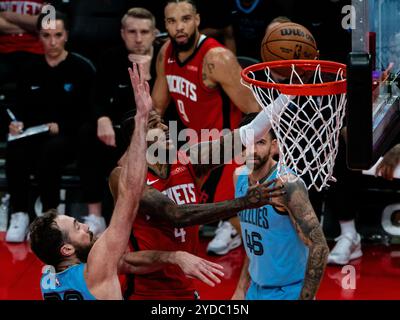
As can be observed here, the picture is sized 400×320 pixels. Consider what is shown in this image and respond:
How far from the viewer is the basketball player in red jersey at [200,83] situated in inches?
228

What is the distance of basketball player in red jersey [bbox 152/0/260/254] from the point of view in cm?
580

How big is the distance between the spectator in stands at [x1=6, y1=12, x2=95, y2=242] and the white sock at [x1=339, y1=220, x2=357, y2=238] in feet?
6.36

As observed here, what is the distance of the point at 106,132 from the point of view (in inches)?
239

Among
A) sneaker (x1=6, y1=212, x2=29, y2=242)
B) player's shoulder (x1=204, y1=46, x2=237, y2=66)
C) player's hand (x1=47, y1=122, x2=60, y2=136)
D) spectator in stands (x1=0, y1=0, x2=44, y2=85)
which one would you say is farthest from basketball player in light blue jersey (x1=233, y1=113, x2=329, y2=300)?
spectator in stands (x1=0, y1=0, x2=44, y2=85)

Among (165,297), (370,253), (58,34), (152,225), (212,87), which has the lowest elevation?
(370,253)

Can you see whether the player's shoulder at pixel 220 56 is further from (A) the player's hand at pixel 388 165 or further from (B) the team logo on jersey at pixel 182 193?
(B) the team logo on jersey at pixel 182 193

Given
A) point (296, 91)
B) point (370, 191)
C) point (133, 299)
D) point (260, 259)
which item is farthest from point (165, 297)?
point (370, 191)

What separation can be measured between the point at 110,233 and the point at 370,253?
2774 millimetres

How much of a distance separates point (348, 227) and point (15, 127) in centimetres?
241

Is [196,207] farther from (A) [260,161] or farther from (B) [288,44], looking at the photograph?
(B) [288,44]

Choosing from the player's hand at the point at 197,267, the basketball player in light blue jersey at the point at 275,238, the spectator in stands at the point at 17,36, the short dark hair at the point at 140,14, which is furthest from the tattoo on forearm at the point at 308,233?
the spectator in stands at the point at 17,36

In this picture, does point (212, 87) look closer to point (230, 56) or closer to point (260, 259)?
point (230, 56)

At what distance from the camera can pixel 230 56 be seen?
5684 millimetres

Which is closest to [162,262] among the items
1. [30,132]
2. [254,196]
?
[254,196]
